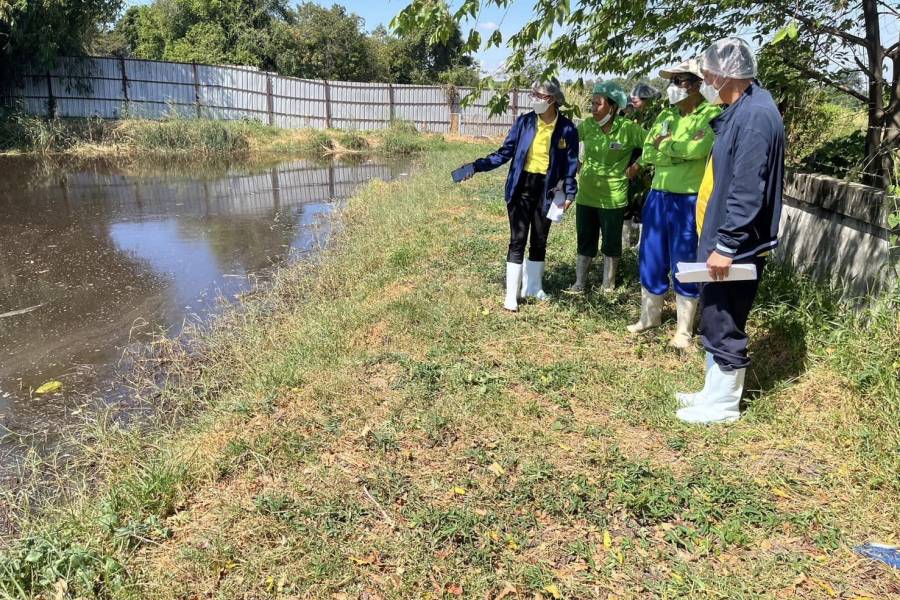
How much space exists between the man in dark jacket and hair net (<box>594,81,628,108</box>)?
4.92 ft

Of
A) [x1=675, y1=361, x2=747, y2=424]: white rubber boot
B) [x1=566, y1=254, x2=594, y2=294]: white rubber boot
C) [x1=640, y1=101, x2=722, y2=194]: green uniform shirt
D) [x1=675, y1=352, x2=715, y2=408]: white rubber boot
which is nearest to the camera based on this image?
[x1=675, y1=361, x2=747, y2=424]: white rubber boot

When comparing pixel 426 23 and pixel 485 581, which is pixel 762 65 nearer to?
pixel 426 23

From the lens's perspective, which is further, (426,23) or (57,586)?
(426,23)

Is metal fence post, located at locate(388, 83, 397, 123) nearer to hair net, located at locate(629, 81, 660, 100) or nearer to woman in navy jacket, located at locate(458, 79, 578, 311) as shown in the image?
hair net, located at locate(629, 81, 660, 100)

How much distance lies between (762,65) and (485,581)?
4363mm

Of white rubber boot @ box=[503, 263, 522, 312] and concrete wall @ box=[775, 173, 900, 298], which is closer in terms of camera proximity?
concrete wall @ box=[775, 173, 900, 298]

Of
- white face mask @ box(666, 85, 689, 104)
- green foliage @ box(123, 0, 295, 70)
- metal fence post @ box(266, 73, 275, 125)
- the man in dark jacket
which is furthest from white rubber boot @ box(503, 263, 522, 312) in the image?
green foliage @ box(123, 0, 295, 70)

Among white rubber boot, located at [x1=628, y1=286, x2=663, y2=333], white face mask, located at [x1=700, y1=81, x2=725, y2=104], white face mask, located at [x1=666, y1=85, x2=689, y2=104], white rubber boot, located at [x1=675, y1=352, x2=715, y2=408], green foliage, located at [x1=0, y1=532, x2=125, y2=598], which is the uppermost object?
white face mask, located at [x1=666, y1=85, x2=689, y2=104]

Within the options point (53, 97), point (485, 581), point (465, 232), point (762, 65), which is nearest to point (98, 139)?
point (53, 97)

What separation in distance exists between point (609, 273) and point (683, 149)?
5.26 feet

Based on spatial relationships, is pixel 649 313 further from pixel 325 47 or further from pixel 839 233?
pixel 325 47

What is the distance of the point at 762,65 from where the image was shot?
15.4ft

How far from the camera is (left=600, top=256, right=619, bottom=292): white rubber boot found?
16.8 ft

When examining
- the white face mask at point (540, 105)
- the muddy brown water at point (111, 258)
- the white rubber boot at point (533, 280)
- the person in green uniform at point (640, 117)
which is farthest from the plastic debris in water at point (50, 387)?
the person in green uniform at point (640, 117)
